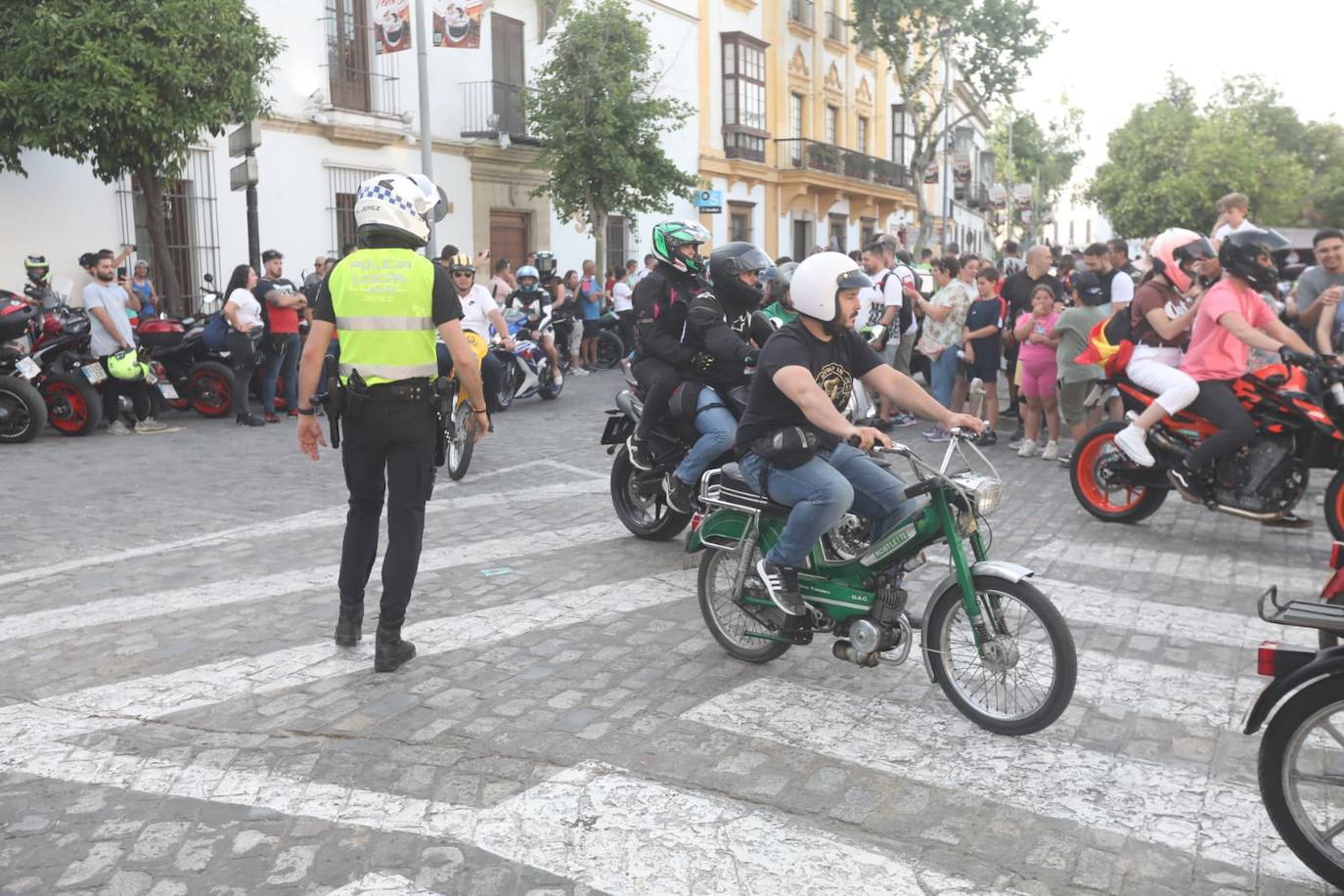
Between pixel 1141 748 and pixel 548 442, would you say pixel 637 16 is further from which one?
pixel 1141 748

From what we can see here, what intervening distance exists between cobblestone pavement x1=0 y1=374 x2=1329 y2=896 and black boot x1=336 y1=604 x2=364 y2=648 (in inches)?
2.2

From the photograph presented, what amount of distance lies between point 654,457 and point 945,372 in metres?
5.57

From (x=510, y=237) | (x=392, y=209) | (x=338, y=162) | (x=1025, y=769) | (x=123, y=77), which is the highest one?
(x=123, y=77)

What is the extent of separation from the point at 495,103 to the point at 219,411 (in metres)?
11.5

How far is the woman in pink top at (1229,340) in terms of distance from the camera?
7.14m

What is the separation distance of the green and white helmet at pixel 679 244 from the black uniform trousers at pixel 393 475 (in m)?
2.24

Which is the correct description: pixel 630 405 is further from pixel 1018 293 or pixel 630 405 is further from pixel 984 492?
pixel 1018 293

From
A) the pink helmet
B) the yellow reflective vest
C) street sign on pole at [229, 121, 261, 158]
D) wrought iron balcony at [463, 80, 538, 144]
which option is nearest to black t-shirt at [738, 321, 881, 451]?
the yellow reflective vest

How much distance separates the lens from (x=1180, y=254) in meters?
8.20

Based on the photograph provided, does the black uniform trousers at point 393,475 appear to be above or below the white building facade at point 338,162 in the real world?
below

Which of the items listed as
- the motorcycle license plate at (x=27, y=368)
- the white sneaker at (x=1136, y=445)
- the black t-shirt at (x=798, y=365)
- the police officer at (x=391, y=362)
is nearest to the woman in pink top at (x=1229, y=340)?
the white sneaker at (x=1136, y=445)

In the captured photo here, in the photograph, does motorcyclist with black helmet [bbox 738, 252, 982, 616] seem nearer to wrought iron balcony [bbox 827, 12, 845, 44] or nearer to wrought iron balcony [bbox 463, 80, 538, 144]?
wrought iron balcony [bbox 463, 80, 538, 144]

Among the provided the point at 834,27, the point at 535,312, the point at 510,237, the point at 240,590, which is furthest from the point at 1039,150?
the point at 240,590

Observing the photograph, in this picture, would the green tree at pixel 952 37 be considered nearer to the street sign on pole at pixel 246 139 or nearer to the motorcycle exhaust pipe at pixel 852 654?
the street sign on pole at pixel 246 139
